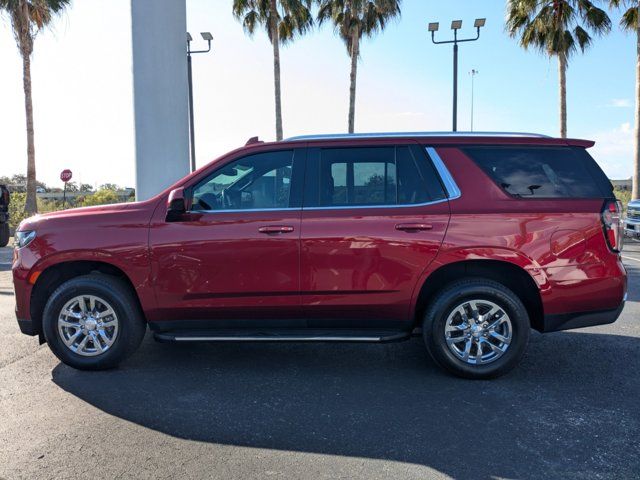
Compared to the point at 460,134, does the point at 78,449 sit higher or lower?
lower

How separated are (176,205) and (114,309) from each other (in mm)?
1046

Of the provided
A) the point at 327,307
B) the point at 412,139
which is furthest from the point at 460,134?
the point at 327,307

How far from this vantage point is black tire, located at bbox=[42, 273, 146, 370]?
14.5 feet

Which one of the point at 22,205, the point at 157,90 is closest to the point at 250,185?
the point at 157,90

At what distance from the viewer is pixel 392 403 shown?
3.86m

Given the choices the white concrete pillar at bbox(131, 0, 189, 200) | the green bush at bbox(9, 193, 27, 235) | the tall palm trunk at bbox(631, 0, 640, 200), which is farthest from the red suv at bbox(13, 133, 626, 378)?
the green bush at bbox(9, 193, 27, 235)

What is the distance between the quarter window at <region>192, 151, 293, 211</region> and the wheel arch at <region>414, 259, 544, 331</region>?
142 cm

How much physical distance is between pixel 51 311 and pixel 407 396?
302cm

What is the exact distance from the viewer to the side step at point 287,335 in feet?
13.8

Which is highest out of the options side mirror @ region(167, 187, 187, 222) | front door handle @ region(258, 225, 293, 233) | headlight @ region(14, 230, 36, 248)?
side mirror @ region(167, 187, 187, 222)

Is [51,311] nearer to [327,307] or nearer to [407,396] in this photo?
[327,307]

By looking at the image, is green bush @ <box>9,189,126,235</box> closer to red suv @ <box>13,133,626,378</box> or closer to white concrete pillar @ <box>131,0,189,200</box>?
white concrete pillar @ <box>131,0,189,200</box>

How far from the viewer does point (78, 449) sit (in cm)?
320

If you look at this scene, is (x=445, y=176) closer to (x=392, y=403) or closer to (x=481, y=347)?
(x=481, y=347)
